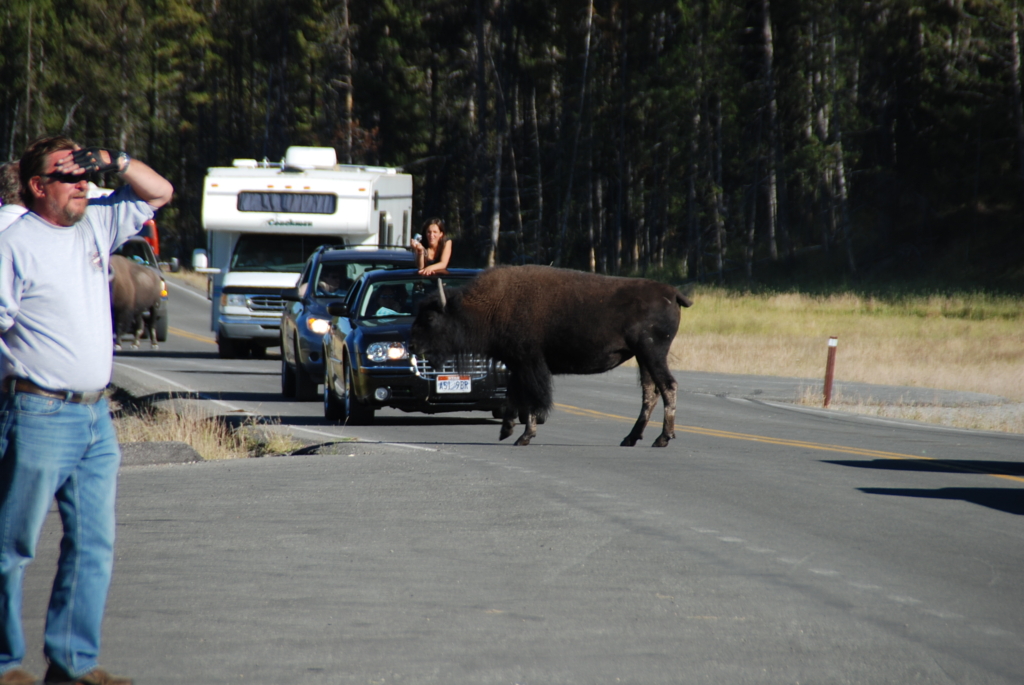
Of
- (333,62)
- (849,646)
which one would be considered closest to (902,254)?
(333,62)

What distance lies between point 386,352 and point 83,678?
32.9 feet

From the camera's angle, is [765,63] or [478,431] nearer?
[478,431]

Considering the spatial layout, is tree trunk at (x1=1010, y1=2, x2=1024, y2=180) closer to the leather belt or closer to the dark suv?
→ the dark suv

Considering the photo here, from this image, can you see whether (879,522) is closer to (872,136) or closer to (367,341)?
(367,341)

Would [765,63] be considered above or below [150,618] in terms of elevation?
above

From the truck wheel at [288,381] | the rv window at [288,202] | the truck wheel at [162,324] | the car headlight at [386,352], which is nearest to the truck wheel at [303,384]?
the truck wheel at [288,381]

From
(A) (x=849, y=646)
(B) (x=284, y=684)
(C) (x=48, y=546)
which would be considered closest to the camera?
(B) (x=284, y=684)

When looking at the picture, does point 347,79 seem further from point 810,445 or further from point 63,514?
point 63,514

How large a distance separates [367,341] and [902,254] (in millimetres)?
51068

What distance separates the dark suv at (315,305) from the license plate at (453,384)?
368cm

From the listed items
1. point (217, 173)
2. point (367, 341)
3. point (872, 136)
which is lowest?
point (367, 341)

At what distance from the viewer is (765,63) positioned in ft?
198

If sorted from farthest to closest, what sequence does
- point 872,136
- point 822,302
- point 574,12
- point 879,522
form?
1. point 872,136
2. point 574,12
3. point 822,302
4. point 879,522

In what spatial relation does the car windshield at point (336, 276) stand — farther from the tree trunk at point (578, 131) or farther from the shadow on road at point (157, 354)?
the tree trunk at point (578, 131)
